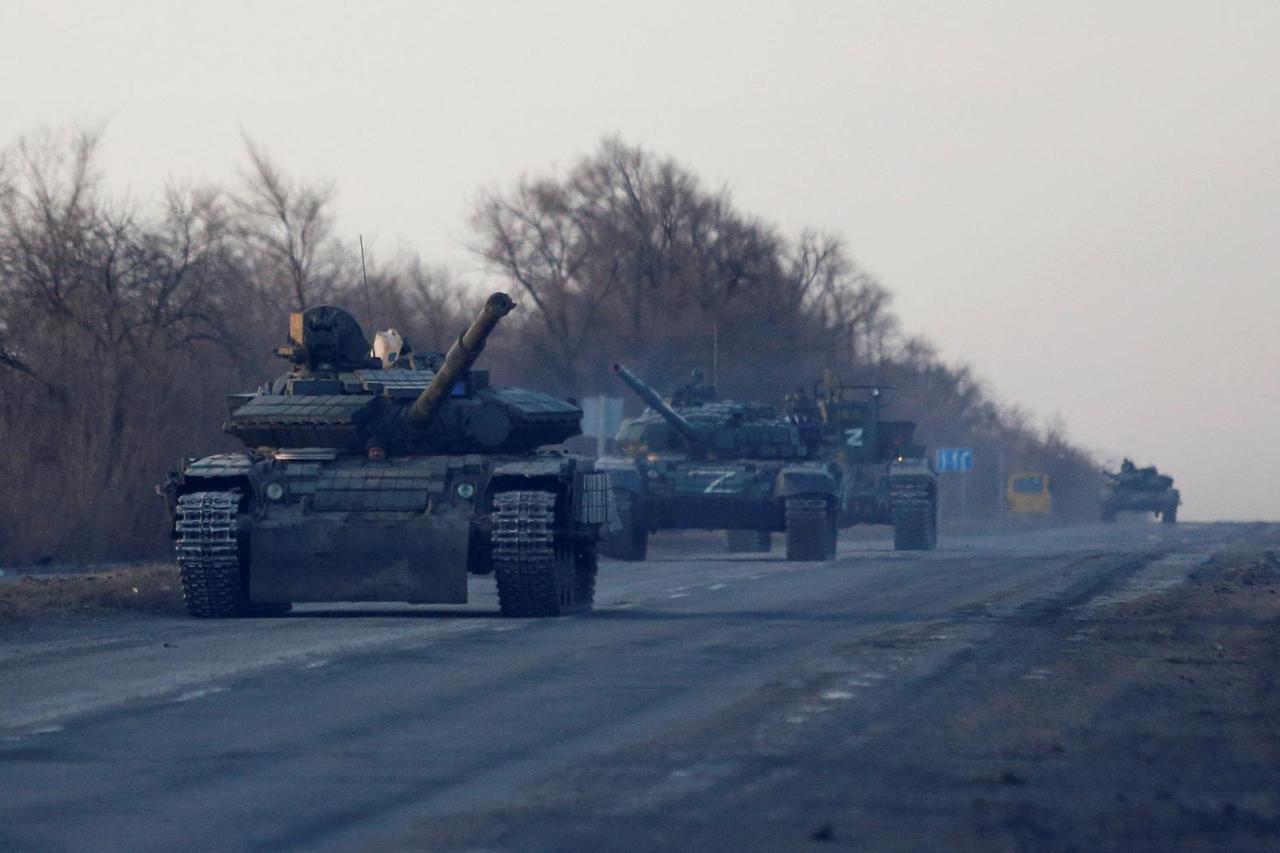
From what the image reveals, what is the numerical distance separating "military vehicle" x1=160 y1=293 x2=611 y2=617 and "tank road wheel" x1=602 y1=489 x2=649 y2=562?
1002 centimetres

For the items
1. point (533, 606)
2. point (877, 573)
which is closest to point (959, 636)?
point (533, 606)

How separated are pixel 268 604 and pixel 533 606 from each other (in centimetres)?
230

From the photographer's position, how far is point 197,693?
10672 millimetres

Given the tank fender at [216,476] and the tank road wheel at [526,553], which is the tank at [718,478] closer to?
the tank fender at [216,476]

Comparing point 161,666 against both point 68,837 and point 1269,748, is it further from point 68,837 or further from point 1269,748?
point 1269,748

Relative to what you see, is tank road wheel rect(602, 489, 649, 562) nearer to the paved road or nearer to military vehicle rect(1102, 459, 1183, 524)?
the paved road

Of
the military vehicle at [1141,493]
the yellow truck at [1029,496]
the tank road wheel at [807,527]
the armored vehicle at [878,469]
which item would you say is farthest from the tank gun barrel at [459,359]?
the yellow truck at [1029,496]

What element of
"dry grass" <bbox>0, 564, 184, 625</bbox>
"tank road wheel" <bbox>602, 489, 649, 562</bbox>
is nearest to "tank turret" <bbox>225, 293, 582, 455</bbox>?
"dry grass" <bbox>0, 564, 184, 625</bbox>

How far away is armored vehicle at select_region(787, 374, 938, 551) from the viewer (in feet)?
112

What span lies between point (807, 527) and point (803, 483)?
59 centimetres

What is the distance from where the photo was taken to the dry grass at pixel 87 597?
654 inches

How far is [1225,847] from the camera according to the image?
6336 mm

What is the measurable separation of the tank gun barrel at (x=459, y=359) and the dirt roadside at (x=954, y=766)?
4834 millimetres

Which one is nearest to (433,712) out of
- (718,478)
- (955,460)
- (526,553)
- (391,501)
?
(526,553)
